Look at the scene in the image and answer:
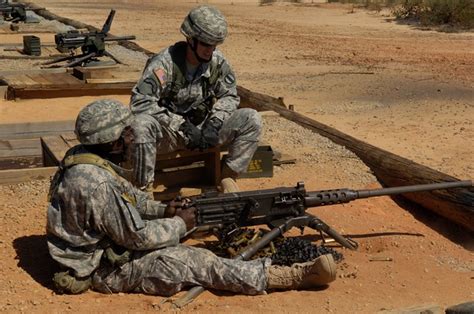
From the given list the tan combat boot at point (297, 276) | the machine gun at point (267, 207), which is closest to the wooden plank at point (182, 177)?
the machine gun at point (267, 207)

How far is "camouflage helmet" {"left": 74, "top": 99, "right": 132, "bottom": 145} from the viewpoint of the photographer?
A: 14.5 ft

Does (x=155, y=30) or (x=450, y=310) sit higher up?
(x=450, y=310)

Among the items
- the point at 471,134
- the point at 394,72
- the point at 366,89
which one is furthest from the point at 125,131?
the point at 394,72

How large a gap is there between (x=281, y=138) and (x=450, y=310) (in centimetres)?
422

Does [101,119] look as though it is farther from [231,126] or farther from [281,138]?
[281,138]

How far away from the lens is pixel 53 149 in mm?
6934

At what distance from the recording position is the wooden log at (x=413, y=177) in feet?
19.8

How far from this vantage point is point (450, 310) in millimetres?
4293

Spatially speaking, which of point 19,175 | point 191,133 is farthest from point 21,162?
point 191,133

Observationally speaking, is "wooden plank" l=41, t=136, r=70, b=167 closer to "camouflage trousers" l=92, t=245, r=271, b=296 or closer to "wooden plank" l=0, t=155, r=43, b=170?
"wooden plank" l=0, t=155, r=43, b=170

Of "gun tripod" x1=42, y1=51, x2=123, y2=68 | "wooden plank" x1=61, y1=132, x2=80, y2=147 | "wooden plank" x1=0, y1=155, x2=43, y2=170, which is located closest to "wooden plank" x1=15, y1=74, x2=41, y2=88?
"gun tripod" x1=42, y1=51, x2=123, y2=68

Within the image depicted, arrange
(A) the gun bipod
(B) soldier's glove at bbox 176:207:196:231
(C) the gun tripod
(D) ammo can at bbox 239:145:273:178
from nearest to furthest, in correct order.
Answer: (B) soldier's glove at bbox 176:207:196:231 < (A) the gun bipod < (D) ammo can at bbox 239:145:273:178 < (C) the gun tripod

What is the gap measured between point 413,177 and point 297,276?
87.9 inches

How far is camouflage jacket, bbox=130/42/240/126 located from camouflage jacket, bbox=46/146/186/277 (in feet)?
5.17
